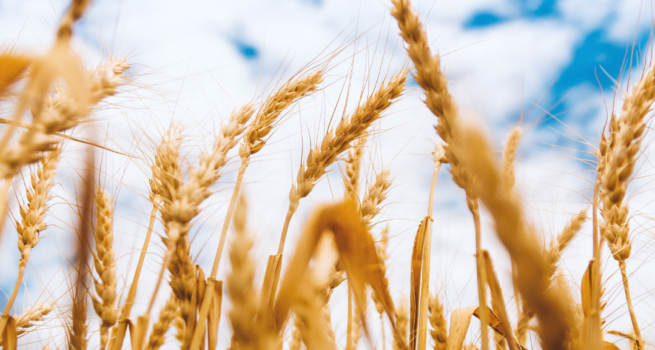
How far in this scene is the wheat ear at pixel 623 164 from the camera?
1033mm

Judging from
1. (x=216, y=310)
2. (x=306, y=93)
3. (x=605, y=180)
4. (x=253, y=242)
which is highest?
(x=306, y=93)

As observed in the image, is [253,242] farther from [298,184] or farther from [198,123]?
[198,123]

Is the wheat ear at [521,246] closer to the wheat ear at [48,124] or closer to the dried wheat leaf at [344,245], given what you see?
the dried wheat leaf at [344,245]

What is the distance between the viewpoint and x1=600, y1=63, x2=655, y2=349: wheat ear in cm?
103

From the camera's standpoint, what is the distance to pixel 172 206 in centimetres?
82

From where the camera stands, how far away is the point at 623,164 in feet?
3.36

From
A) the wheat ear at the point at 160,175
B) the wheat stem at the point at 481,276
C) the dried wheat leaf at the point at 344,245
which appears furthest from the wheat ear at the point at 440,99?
the wheat ear at the point at 160,175

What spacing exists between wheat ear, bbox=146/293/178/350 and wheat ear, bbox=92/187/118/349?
374 millimetres

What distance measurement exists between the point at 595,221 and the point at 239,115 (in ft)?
3.06

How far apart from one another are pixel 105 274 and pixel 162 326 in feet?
1.67

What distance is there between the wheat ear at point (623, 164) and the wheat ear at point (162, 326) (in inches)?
57.2

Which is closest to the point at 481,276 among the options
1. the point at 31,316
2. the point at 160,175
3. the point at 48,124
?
the point at 160,175

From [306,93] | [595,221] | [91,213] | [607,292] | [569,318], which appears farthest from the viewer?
[306,93]

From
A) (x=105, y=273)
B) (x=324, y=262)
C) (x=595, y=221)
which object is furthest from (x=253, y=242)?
(x=595, y=221)
